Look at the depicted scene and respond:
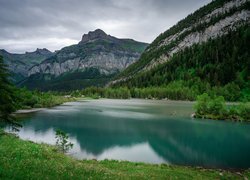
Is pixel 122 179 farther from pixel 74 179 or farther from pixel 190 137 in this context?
pixel 190 137

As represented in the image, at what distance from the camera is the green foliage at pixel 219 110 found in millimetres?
106625

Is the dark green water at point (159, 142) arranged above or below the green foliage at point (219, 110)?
below

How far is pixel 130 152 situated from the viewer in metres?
52.0

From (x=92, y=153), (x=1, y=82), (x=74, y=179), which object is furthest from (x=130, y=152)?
(x=74, y=179)

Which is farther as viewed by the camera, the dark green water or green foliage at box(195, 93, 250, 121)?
green foliage at box(195, 93, 250, 121)

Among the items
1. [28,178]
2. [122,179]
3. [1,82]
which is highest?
[1,82]

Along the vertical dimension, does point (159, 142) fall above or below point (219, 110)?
below

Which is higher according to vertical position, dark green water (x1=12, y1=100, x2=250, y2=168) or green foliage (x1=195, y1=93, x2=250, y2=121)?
green foliage (x1=195, y1=93, x2=250, y2=121)

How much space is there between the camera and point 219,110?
113062mm

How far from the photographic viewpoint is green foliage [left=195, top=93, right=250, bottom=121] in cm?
10662

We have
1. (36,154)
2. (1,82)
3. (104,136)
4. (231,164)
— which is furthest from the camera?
(104,136)

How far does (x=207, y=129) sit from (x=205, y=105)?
36.9 m

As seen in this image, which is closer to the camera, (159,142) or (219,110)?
(159,142)

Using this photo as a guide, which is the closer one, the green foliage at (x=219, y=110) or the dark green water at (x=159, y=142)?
the dark green water at (x=159, y=142)
